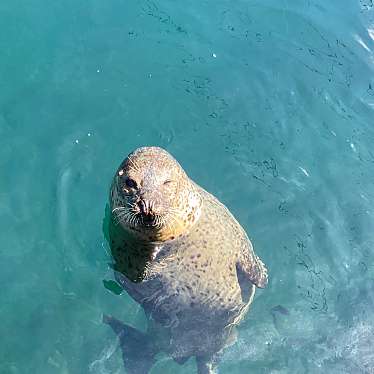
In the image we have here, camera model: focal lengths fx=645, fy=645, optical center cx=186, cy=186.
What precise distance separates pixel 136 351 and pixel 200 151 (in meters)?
3.15

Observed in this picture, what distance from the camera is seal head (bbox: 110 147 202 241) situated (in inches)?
223

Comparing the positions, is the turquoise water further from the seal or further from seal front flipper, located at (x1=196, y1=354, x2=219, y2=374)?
the seal

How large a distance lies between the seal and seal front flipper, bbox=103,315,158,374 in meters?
0.01

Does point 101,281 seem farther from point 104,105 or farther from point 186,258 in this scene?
point 104,105

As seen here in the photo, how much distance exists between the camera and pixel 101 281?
25.5 feet

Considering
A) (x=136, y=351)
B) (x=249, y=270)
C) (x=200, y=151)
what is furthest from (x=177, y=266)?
(x=200, y=151)

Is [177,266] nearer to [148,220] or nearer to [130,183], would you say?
[148,220]

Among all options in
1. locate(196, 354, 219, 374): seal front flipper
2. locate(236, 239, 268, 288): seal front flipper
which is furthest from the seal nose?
locate(196, 354, 219, 374): seal front flipper

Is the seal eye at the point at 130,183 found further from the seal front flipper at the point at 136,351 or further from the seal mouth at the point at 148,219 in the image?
the seal front flipper at the point at 136,351

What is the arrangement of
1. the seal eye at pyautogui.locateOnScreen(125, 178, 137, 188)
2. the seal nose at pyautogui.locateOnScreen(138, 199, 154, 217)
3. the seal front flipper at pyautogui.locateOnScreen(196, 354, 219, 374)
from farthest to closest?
the seal front flipper at pyautogui.locateOnScreen(196, 354, 219, 374) → the seal eye at pyautogui.locateOnScreen(125, 178, 137, 188) → the seal nose at pyautogui.locateOnScreen(138, 199, 154, 217)

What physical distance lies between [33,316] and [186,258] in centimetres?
216

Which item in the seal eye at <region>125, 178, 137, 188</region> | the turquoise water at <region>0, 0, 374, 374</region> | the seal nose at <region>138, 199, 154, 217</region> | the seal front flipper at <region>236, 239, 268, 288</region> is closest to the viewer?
the seal nose at <region>138, 199, 154, 217</region>

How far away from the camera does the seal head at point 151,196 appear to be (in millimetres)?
5668

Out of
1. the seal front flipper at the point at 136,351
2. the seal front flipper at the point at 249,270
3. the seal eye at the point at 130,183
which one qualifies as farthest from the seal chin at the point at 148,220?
the seal front flipper at the point at 136,351
